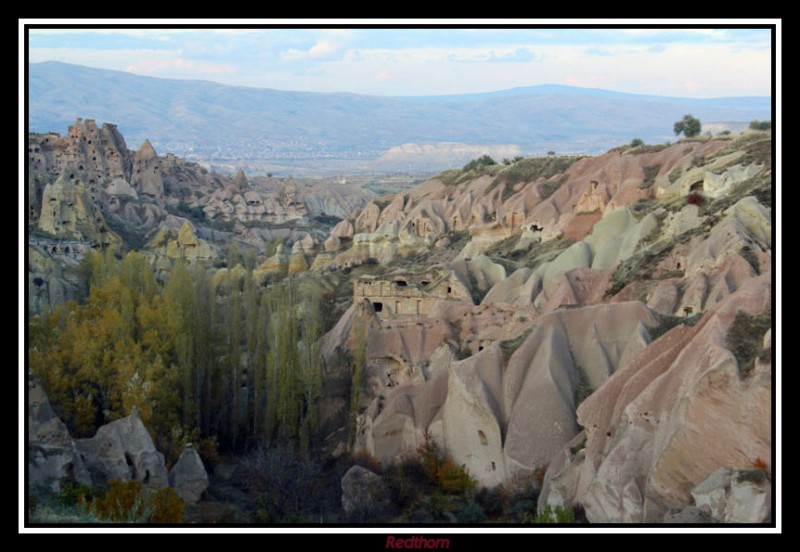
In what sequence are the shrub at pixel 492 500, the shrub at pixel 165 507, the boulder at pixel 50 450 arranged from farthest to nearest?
the shrub at pixel 492 500 → the boulder at pixel 50 450 → the shrub at pixel 165 507

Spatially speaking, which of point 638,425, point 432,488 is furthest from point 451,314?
point 638,425

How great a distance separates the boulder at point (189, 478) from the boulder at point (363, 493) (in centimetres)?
305

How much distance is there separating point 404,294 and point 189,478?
1182 centimetres

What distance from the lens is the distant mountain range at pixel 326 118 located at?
11925 cm

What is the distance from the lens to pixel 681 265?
2556 centimetres

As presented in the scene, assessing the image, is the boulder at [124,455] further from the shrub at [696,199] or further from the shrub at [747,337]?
the shrub at [696,199]

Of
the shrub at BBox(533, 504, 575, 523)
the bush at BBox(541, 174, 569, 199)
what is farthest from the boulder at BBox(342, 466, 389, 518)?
the bush at BBox(541, 174, 569, 199)

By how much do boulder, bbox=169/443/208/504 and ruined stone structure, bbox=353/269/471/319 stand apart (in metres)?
10.3

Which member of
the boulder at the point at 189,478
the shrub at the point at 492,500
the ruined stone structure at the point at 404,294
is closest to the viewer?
the shrub at the point at 492,500

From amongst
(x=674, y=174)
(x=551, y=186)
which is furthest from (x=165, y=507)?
(x=551, y=186)

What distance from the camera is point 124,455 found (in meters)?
19.7

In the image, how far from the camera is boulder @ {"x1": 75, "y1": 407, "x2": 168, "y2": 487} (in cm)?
1948

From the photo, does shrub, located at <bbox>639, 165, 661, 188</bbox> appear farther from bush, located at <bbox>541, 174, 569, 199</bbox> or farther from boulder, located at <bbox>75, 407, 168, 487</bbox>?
boulder, located at <bbox>75, 407, 168, 487</bbox>

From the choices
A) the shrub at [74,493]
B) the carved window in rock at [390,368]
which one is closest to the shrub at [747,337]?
the shrub at [74,493]
